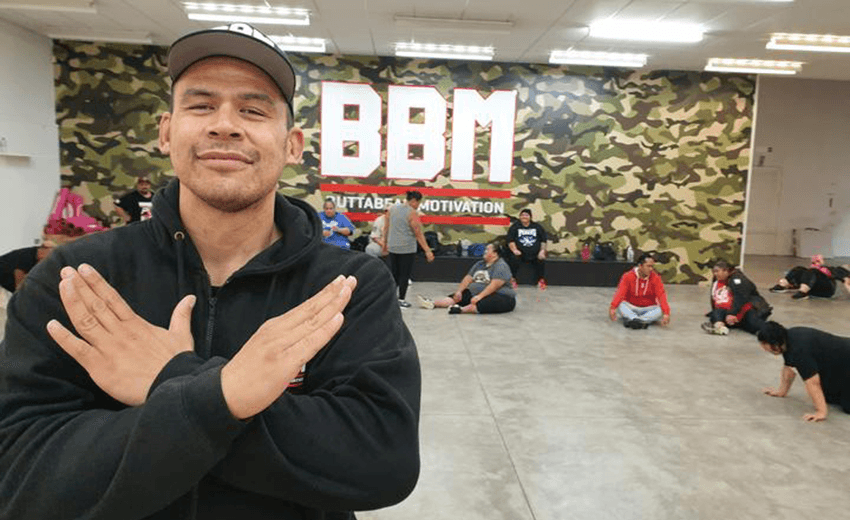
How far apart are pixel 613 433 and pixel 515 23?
5994 mm

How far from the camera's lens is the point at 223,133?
1199mm

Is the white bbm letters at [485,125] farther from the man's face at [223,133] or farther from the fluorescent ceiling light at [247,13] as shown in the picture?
the man's face at [223,133]

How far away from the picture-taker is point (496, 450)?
395 cm

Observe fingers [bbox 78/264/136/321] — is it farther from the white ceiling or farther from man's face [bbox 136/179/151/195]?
man's face [bbox 136/179/151/195]

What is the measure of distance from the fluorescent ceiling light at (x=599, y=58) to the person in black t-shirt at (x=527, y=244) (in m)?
2.75

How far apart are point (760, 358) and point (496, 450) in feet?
14.0

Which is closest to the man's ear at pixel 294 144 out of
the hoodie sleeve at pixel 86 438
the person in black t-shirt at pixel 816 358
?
the hoodie sleeve at pixel 86 438

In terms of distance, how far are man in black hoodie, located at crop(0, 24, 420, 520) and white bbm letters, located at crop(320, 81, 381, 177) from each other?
990 centimetres

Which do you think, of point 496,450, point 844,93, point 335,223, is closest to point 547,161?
point 335,223

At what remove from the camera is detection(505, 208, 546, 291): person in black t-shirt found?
1073cm

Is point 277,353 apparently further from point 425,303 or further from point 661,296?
point 661,296

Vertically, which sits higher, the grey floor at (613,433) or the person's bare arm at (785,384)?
the person's bare arm at (785,384)

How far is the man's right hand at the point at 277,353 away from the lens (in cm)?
92

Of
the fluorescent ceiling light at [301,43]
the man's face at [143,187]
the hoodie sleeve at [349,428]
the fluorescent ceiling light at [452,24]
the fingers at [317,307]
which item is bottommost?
the hoodie sleeve at [349,428]
